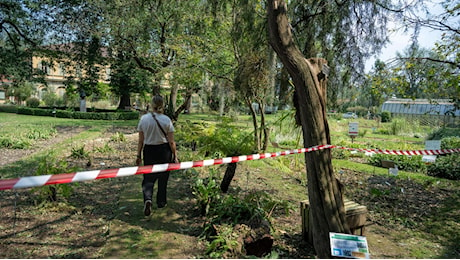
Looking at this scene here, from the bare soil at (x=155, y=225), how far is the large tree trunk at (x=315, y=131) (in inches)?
17.5

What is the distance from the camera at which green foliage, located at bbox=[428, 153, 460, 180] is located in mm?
8096

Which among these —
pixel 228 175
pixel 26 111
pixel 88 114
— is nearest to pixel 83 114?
pixel 88 114

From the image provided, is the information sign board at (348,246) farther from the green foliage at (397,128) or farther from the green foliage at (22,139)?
the green foliage at (397,128)

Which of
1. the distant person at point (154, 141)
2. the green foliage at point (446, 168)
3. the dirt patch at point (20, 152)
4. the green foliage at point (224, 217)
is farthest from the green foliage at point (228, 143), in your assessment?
the green foliage at point (446, 168)

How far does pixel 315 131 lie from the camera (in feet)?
11.3

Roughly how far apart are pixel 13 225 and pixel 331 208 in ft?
12.3

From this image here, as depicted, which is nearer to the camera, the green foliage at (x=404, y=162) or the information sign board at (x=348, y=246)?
the information sign board at (x=348, y=246)

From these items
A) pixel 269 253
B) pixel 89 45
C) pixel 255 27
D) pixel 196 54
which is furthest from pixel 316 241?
pixel 89 45

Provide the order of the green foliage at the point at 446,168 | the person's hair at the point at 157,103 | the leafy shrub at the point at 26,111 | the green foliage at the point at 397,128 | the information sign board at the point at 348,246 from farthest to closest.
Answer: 1. the leafy shrub at the point at 26,111
2. the green foliage at the point at 397,128
3. the green foliage at the point at 446,168
4. the person's hair at the point at 157,103
5. the information sign board at the point at 348,246

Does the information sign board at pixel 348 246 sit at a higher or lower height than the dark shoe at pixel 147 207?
higher

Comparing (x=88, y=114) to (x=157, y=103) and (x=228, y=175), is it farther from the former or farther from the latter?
(x=157, y=103)

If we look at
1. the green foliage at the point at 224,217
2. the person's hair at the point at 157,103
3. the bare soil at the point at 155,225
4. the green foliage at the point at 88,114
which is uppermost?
the person's hair at the point at 157,103

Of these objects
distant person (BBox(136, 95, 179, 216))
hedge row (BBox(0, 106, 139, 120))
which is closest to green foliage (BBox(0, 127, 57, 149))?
distant person (BBox(136, 95, 179, 216))

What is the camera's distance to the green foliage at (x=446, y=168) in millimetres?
8096
